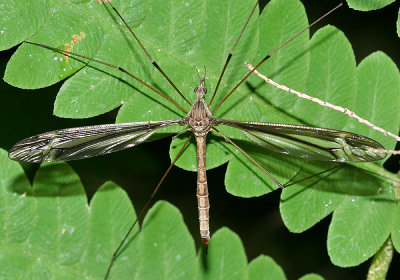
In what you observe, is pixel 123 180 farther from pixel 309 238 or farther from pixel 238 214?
pixel 309 238

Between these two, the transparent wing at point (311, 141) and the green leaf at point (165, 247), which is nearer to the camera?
the transparent wing at point (311, 141)

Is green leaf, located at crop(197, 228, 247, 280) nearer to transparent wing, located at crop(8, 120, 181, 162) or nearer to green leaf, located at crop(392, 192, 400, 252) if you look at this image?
transparent wing, located at crop(8, 120, 181, 162)

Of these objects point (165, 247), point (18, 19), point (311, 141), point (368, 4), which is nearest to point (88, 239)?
point (165, 247)

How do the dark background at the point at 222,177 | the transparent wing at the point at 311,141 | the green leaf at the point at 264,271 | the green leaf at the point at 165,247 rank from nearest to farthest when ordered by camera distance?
the transparent wing at the point at 311,141
the green leaf at the point at 165,247
the green leaf at the point at 264,271
the dark background at the point at 222,177

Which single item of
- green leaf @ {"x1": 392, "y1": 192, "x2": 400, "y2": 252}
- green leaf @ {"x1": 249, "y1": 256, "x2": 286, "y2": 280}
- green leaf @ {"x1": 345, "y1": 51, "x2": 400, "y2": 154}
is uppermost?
green leaf @ {"x1": 345, "y1": 51, "x2": 400, "y2": 154}

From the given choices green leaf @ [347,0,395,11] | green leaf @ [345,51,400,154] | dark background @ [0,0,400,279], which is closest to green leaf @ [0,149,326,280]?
dark background @ [0,0,400,279]

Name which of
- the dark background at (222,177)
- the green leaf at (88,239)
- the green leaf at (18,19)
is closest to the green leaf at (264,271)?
the green leaf at (88,239)

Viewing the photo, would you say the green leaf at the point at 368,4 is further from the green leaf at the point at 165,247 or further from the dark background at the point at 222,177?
the green leaf at the point at 165,247
